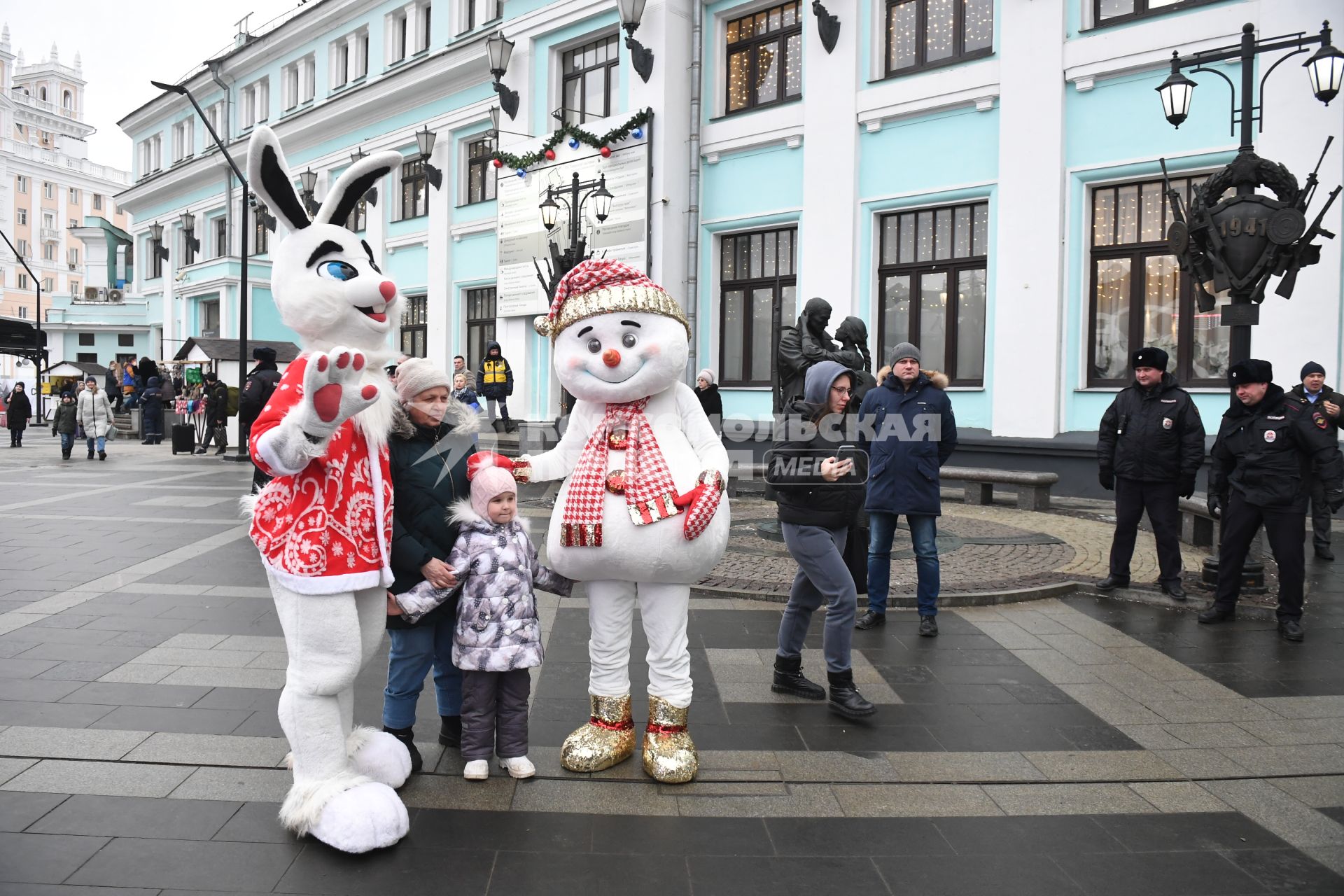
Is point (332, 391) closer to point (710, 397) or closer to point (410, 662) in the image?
point (410, 662)

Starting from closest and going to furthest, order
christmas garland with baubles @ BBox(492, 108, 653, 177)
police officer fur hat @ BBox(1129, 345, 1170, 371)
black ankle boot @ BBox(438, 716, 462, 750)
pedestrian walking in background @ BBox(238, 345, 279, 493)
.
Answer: black ankle boot @ BBox(438, 716, 462, 750), police officer fur hat @ BBox(1129, 345, 1170, 371), pedestrian walking in background @ BBox(238, 345, 279, 493), christmas garland with baubles @ BBox(492, 108, 653, 177)

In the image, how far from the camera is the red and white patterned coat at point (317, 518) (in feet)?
11.1

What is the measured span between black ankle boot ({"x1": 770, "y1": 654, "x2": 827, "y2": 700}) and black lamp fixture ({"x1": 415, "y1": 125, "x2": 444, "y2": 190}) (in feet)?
57.6

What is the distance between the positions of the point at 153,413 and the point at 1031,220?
73.9 feet

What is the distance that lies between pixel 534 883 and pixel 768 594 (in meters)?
4.41

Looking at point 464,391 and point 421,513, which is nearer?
point 421,513

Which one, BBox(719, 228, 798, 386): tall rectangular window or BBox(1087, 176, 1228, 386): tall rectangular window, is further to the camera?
BBox(719, 228, 798, 386): tall rectangular window

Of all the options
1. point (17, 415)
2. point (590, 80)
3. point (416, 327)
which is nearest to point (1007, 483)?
point (590, 80)

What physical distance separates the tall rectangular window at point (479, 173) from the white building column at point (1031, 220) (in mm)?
12786

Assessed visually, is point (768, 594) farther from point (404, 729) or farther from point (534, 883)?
point (534, 883)

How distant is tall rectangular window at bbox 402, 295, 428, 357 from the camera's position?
83.9 ft

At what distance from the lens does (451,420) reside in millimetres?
4199

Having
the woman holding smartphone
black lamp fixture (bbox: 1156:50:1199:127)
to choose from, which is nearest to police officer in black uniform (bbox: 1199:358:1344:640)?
black lamp fixture (bbox: 1156:50:1199:127)

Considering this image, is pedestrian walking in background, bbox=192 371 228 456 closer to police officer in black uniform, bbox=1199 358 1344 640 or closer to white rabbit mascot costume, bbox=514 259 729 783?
white rabbit mascot costume, bbox=514 259 729 783
